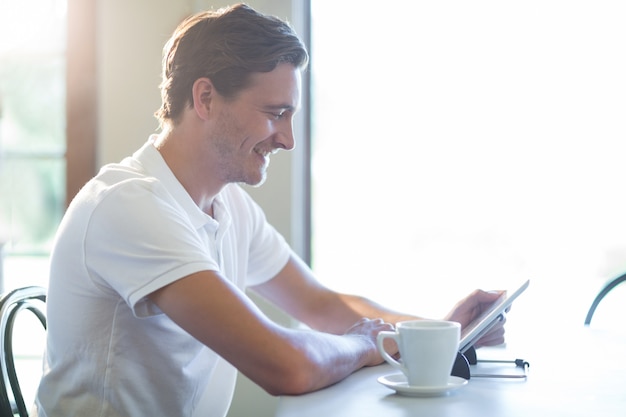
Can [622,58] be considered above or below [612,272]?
above

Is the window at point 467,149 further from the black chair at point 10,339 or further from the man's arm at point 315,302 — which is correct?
the black chair at point 10,339

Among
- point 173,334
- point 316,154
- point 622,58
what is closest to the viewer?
point 173,334

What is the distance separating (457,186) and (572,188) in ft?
1.13

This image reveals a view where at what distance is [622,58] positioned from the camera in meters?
2.39

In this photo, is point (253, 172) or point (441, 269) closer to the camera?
point (253, 172)

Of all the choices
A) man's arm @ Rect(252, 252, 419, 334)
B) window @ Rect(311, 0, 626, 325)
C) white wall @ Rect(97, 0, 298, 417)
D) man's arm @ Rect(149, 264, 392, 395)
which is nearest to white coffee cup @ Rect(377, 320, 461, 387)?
man's arm @ Rect(149, 264, 392, 395)

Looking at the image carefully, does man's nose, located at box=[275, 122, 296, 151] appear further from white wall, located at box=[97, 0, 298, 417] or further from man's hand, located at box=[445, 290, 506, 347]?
white wall, located at box=[97, 0, 298, 417]

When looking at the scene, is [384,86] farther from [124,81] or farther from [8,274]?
[8,274]

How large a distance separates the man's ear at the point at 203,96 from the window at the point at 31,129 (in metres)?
1.13

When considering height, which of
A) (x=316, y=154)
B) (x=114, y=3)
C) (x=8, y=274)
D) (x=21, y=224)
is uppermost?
(x=114, y=3)

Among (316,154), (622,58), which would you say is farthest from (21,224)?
(622,58)

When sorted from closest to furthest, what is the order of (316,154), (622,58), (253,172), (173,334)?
(173,334), (253,172), (622,58), (316,154)

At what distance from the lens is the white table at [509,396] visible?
95 centimetres

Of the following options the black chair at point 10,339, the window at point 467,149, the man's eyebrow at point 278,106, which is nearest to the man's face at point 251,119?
the man's eyebrow at point 278,106
